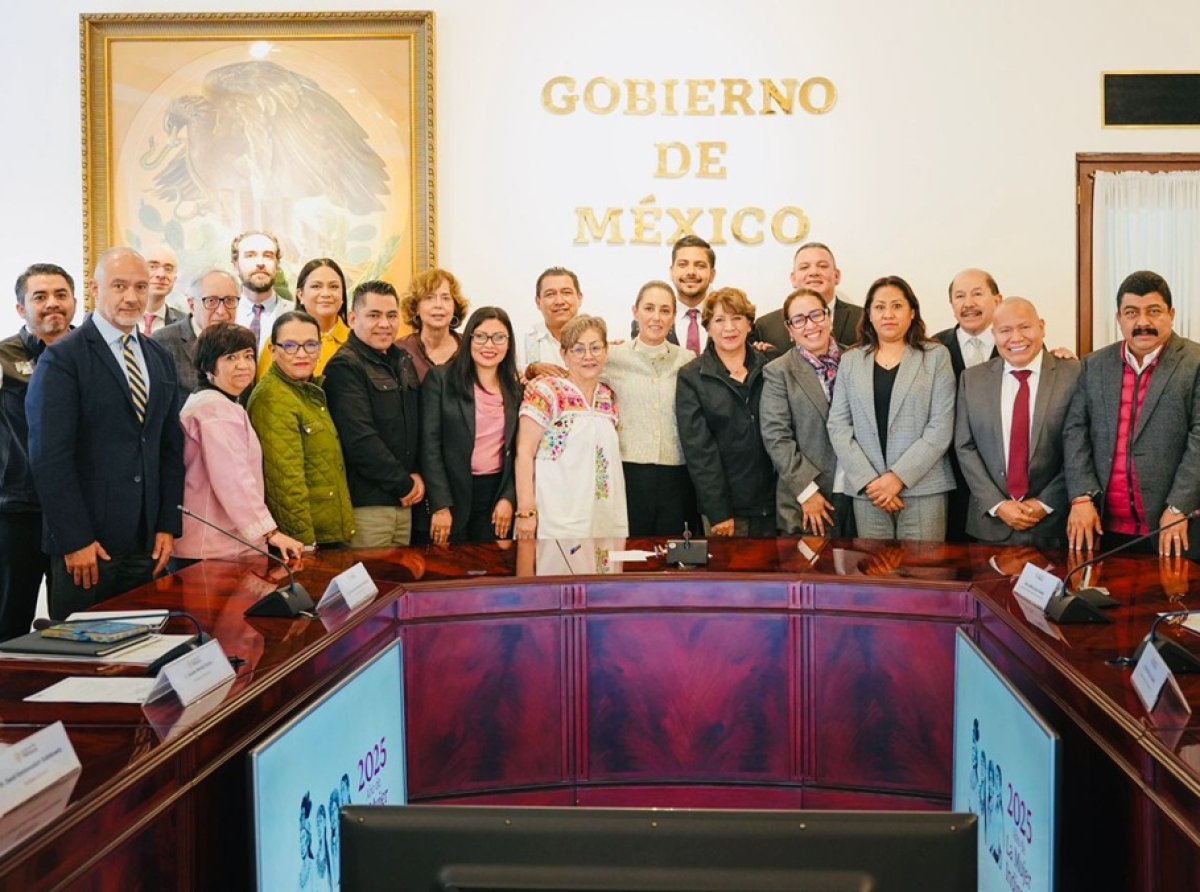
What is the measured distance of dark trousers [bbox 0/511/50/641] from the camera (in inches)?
147

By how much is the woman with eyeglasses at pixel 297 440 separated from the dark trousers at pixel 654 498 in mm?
1060

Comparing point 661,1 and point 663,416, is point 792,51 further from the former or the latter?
point 663,416

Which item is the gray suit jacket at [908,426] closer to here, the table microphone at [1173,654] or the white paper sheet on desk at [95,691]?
the table microphone at [1173,654]

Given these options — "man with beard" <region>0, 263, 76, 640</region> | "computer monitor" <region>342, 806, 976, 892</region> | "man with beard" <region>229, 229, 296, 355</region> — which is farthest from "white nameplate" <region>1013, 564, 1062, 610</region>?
"man with beard" <region>229, 229, 296, 355</region>

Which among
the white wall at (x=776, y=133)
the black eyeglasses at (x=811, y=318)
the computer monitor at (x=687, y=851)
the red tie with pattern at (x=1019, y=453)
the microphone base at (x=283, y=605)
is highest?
the white wall at (x=776, y=133)

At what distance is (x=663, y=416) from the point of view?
4234 mm

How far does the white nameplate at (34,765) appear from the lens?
1.28 m

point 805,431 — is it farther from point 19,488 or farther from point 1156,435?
point 19,488

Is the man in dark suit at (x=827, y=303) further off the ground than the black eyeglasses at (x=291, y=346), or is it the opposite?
the man in dark suit at (x=827, y=303)

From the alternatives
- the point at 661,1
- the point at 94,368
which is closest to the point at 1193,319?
the point at 661,1

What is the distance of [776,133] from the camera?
18.6ft

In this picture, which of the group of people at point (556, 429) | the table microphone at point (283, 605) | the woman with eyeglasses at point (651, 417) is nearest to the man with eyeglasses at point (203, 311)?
the group of people at point (556, 429)

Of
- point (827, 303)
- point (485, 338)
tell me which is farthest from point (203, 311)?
point (827, 303)

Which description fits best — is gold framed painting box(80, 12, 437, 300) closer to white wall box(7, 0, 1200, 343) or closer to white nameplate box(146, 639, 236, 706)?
white wall box(7, 0, 1200, 343)
